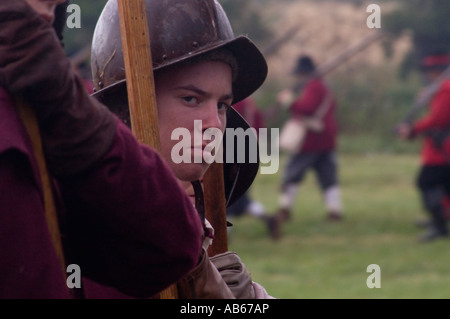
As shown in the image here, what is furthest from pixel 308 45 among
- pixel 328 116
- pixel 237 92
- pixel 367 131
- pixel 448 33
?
pixel 237 92

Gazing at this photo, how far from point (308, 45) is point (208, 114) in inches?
1071

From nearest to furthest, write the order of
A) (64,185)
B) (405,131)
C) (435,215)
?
1. (64,185)
2. (435,215)
3. (405,131)

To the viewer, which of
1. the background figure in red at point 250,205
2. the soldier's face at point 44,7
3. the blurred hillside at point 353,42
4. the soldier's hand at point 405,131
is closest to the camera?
the soldier's face at point 44,7

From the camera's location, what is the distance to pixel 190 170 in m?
2.53

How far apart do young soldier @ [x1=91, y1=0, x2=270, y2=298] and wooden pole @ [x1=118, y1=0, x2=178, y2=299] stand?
15.1 inches

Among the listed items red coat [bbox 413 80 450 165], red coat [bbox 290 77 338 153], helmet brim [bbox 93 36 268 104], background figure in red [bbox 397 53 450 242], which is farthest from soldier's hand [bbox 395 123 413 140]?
helmet brim [bbox 93 36 268 104]

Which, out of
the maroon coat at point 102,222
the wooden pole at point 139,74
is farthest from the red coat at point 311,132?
the maroon coat at point 102,222

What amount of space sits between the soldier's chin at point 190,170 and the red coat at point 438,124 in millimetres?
7935

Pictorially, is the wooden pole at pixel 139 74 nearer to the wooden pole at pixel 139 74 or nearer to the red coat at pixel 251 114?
the wooden pole at pixel 139 74

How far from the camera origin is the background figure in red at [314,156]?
1195 centimetres

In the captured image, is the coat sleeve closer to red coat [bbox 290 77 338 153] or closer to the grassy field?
the grassy field

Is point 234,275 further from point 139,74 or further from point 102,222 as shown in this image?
point 102,222

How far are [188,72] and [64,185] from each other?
96 centimetres

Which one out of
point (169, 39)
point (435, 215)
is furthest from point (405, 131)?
point (169, 39)
